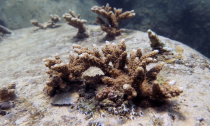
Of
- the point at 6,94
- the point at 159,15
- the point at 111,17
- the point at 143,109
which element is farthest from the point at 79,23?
the point at 159,15

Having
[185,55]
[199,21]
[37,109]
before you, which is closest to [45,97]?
[37,109]

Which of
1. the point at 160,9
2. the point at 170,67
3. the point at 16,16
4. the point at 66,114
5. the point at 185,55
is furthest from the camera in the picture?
A: the point at 160,9

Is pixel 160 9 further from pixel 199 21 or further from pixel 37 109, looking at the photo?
pixel 37 109

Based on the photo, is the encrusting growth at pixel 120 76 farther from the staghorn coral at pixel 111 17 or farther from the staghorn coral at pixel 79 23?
the staghorn coral at pixel 79 23

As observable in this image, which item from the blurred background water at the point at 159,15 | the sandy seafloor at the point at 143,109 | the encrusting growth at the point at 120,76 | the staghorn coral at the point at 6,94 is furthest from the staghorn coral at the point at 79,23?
the blurred background water at the point at 159,15

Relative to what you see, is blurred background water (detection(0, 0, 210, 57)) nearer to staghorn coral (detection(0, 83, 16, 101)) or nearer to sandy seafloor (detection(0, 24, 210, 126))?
sandy seafloor (detection(0, 24, 210, 126))

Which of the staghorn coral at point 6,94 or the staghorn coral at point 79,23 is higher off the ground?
the staghorn coral at point 79,23

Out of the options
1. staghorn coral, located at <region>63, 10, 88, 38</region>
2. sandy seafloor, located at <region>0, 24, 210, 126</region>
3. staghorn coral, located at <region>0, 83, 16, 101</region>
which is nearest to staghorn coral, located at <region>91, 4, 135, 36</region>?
staghorn coral, located at <region>63, 10, 88, 38</region>
